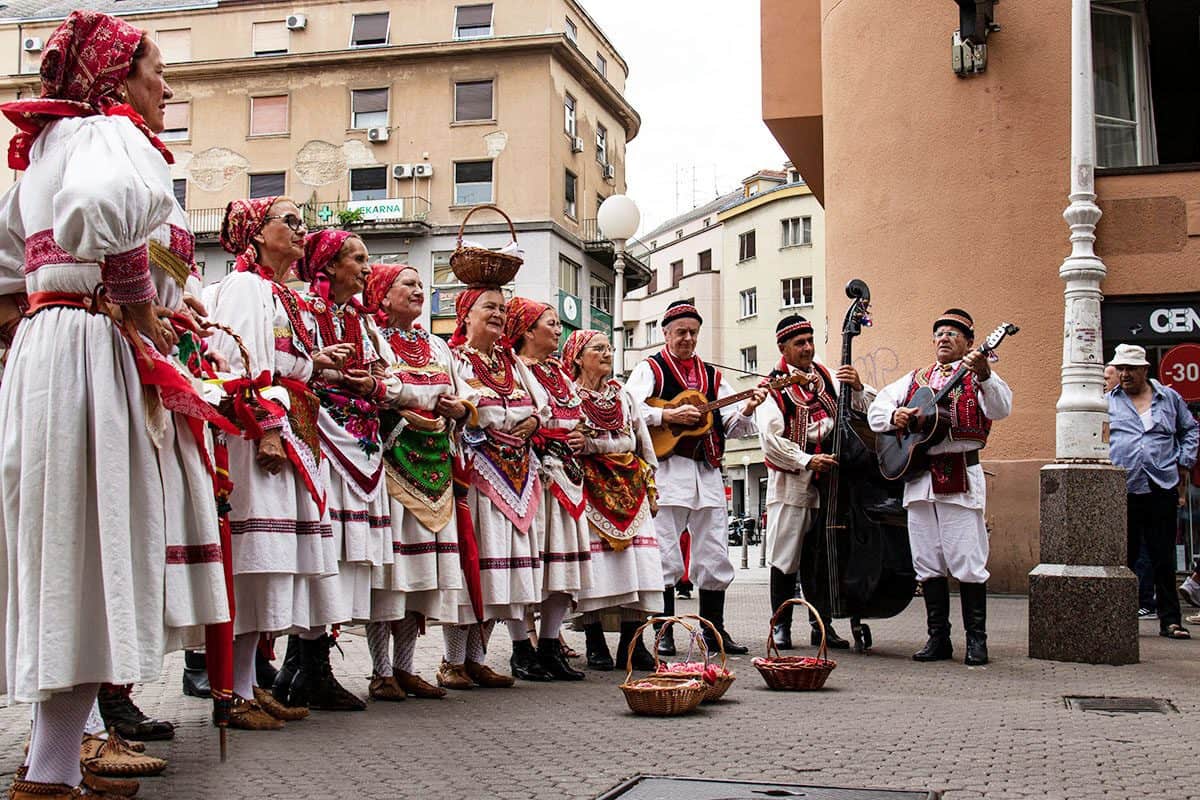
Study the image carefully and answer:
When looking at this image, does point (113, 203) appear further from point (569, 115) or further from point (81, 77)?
point (569, 115)

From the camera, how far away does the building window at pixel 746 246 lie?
6088 cm

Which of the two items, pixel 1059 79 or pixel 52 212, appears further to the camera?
pixel 1059 79

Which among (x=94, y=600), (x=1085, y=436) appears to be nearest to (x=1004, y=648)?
(x=1085, y=436)

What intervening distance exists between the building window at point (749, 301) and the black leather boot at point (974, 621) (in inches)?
2031

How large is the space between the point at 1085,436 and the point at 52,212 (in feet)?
23.0

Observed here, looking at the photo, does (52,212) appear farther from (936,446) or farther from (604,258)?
(604,258)

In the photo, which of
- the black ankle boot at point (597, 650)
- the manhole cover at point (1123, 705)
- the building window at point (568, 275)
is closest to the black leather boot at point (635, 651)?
the black ankle boot at point (597, 650)

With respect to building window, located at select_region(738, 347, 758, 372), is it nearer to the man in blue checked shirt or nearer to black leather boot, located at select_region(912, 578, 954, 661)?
the man in blue checked shirt

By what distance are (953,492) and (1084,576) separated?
976mm

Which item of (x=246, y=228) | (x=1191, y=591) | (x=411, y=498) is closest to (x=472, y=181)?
(x=1191, y=591)

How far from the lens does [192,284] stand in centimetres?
566

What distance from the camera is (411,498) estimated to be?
23.6 feet

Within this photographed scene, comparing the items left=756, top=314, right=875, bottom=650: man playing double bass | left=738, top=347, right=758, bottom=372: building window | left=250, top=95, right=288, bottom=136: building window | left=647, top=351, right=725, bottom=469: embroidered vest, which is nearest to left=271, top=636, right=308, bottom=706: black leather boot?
left=647, top=351, right=725, bottom=469: embroidered vest

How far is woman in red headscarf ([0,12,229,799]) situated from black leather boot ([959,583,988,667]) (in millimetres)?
5783
